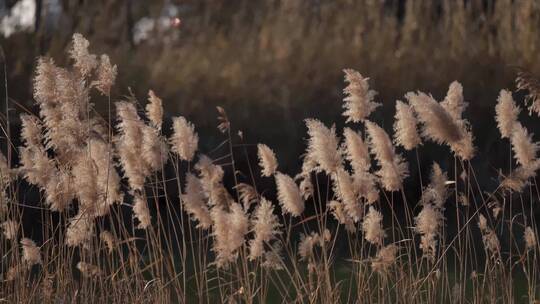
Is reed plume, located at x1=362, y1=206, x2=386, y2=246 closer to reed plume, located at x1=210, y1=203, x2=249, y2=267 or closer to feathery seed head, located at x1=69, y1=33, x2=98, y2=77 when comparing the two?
reed plume, located at x1=210, y1=203, x2=249, y2=267

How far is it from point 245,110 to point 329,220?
2.19ft

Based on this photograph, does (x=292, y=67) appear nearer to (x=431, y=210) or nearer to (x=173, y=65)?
(x=173, y=65)

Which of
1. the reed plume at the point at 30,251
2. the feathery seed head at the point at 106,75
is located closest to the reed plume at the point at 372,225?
the feathery seed head at the point at 106,75

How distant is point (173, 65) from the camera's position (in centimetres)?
571

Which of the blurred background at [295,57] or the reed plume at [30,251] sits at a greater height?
the blurred background at [295,57]

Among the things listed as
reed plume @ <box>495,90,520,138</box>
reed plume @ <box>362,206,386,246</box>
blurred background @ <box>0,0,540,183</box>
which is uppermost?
blurred background @ <box>0,0,540,183</box>

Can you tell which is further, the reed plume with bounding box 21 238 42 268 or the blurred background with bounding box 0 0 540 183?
the blurred background with bounding box 0 0 540 183

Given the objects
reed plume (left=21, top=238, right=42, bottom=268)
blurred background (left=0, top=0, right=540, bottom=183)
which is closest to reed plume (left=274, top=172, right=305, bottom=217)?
reed plume (left=21, top=238, right=42, bottom=268)

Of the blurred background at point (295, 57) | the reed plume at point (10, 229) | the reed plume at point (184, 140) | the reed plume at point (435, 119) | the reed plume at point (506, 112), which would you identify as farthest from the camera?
the blurred background at point (295, 57)

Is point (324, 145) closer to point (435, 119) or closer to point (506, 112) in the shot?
point (435, 119)

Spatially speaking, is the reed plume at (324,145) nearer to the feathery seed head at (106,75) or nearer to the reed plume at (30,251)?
the feathery seed head at (106,75)

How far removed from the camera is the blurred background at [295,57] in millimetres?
5539

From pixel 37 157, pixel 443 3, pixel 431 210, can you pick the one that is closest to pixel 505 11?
pixel 443 3

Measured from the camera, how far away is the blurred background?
5.54 m
